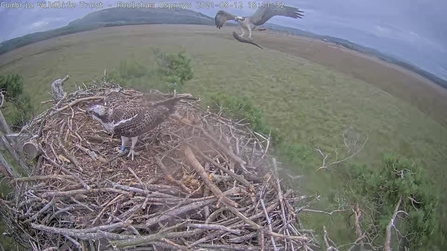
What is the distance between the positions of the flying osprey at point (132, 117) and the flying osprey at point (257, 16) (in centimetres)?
131

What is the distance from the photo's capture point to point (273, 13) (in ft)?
11.2

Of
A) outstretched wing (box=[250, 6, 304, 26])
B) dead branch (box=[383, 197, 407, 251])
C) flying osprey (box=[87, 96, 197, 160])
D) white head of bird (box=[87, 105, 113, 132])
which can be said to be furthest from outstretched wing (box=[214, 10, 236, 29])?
dead branch (box=[383, 197, 407, 251])

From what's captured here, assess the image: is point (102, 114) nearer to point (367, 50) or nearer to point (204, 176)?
point (204, 176)

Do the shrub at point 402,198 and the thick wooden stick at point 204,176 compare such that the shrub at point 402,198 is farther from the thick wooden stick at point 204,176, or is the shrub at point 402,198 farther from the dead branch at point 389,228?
the thick wooden stick at point 204,176

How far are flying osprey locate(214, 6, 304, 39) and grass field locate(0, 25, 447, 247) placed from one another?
0.39 feet

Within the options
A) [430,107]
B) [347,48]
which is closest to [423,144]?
[430,107]

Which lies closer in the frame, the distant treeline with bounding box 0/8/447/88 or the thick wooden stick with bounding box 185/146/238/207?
the thick wooden stick with bounding box 185/146/238/207

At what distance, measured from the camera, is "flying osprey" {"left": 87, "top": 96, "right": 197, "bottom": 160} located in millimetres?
2346

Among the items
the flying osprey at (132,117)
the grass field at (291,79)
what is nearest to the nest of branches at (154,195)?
the flying osprey at (132,117)

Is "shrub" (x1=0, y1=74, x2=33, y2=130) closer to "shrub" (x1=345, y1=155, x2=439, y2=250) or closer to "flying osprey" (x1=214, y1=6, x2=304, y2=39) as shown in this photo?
"flying osprey" (x1=214, y1=6, x2=304, y2=39)

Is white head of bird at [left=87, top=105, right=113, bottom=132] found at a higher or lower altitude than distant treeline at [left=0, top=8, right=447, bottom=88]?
lower

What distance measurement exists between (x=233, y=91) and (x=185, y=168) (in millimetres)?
1482

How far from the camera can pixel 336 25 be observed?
350 cm

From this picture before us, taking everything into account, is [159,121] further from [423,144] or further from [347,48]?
[423,144]
